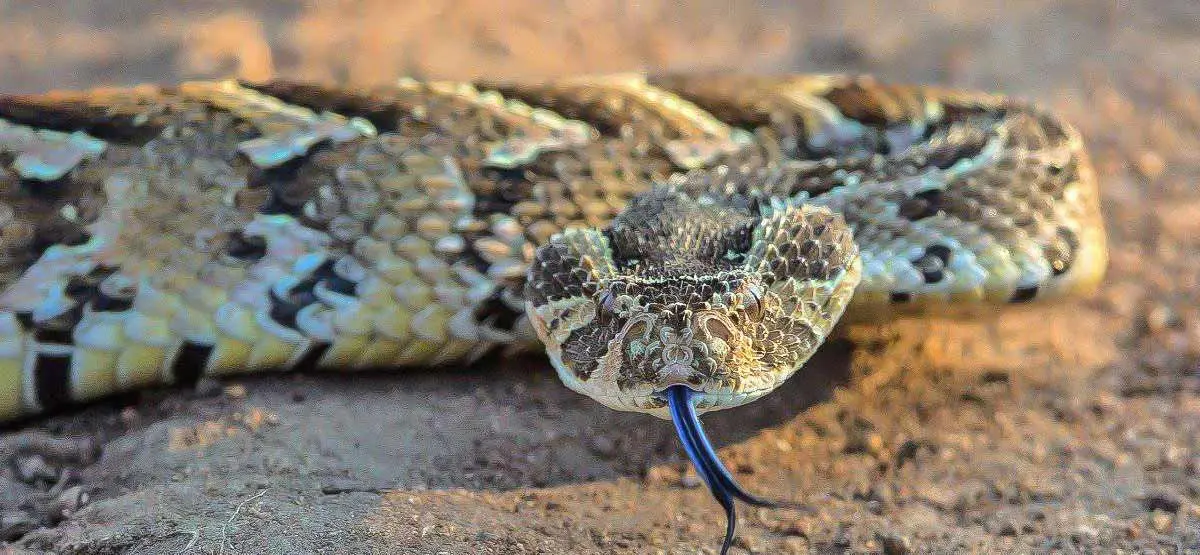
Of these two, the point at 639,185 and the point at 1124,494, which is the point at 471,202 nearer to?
the point at 639,185

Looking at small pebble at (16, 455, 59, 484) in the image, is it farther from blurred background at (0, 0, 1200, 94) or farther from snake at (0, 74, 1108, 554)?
blurred background at (0, 0, 1200, 94)

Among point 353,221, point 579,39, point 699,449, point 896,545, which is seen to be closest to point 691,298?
point 699,449

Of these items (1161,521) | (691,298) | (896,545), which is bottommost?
(896,545)

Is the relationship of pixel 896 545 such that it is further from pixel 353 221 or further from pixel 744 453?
pixel 353 221

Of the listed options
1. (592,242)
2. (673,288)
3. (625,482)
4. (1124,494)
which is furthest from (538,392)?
(1124,494)

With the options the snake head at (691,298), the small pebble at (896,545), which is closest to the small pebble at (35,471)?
the snake head at (691,298)

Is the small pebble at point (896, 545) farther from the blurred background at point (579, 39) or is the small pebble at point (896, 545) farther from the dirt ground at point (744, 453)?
the blurred background at point (579, 39)
